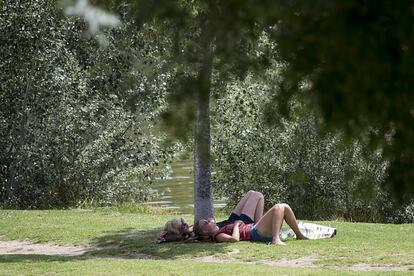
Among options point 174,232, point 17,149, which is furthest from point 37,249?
point 17,149

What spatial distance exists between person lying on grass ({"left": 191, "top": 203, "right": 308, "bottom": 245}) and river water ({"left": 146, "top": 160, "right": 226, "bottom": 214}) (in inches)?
340

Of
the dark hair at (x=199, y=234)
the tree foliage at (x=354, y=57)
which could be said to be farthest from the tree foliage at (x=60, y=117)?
the tree foliage at (x=354, y=57)

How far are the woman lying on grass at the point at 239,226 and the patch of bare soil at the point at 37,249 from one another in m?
1.24

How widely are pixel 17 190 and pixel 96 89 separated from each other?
288 centimetres

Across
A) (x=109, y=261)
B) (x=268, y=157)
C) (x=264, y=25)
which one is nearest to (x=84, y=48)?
(x=268, y=157)

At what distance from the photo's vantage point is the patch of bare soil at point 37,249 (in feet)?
44.0

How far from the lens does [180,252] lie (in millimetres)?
12516

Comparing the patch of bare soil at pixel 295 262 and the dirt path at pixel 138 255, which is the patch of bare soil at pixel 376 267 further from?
the patch of bare soil at pixel 295 262

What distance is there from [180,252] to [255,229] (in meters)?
1.24

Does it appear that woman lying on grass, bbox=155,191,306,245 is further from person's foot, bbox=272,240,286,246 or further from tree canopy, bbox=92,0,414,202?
tree canopy, bbox=92,0,414,202

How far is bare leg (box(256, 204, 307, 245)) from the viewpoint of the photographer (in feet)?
41.6

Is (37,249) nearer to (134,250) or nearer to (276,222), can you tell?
(134,250)

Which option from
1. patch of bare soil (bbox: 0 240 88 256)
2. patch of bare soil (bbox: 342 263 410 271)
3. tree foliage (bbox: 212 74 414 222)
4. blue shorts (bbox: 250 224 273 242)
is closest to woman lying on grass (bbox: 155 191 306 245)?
blue shorts (bbox: 250 224 273 242)

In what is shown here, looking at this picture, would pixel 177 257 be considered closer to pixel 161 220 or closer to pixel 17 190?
pixel 161 220
